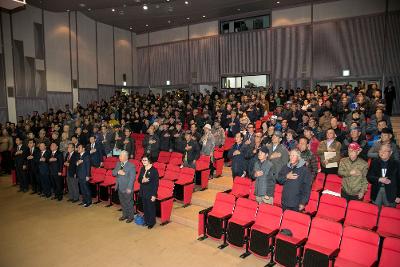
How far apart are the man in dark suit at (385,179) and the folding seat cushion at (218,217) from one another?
244 cm

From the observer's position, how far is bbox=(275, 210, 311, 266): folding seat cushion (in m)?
4.62

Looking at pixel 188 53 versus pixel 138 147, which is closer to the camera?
pixel 138 147

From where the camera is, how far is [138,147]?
1157 centimetres

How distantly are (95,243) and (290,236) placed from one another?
12.2 ft

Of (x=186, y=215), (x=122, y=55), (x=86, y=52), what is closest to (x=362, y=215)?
(x=186, y=215)

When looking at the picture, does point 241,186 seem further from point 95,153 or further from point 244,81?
point 244,81

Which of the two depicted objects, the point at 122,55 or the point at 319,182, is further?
the point at 122,55

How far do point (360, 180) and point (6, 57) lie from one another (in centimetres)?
1604

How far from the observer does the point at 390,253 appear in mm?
3990

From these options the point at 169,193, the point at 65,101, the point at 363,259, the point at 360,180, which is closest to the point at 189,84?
the point at 65,101

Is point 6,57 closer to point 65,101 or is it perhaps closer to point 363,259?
point 65,101

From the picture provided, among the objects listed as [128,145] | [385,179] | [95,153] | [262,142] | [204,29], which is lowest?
[95,153]

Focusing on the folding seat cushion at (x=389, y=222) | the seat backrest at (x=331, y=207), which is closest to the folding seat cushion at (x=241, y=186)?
the seat backrest at (x=331, y=207)

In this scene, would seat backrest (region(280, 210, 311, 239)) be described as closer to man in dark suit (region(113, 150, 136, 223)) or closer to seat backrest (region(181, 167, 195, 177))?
seat backrest (region(181, 167, 195, 177))
